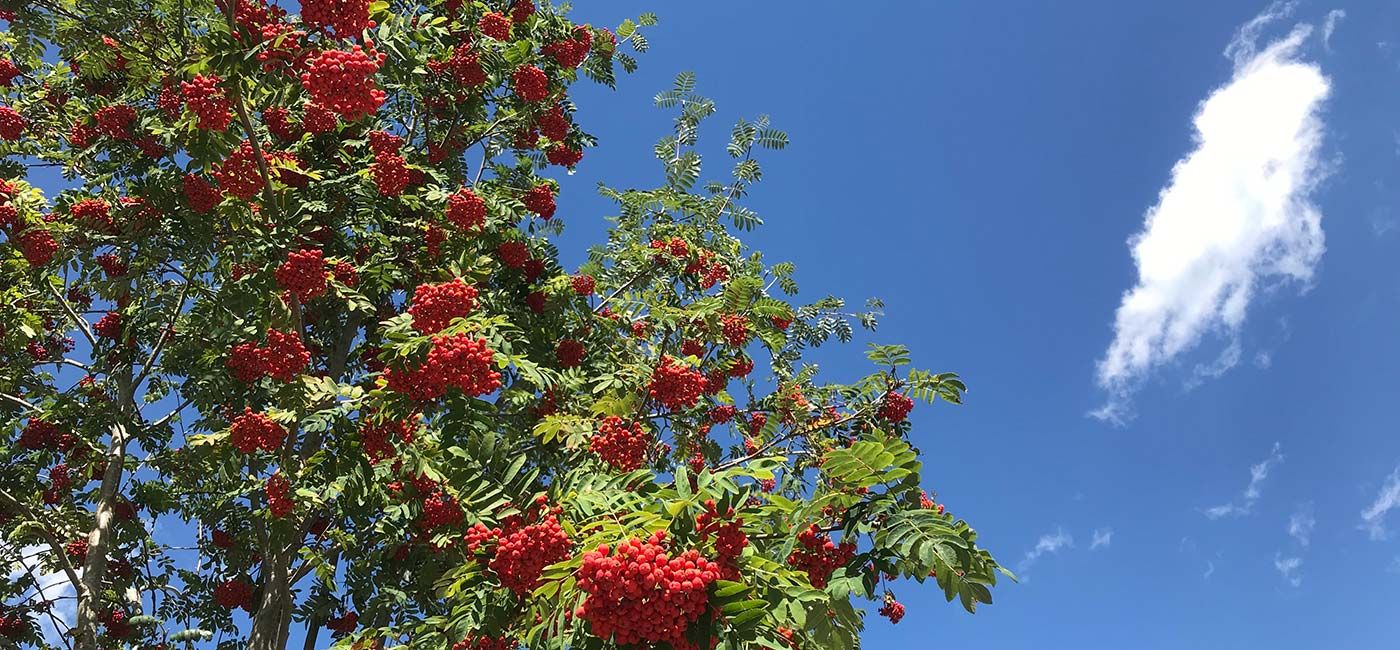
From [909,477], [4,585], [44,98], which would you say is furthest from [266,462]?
[909,477]

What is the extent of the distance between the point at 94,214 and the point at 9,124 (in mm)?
2322

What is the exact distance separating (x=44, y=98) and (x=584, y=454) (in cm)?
867

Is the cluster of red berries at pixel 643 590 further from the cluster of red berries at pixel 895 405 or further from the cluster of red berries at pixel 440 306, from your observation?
the cluster of red berries at pixel 895 405

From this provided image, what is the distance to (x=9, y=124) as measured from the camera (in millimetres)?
7887

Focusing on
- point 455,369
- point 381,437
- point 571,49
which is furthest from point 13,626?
point 571,49

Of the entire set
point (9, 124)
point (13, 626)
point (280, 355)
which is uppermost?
point (9, 124)

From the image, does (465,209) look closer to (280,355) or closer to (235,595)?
(280,355)

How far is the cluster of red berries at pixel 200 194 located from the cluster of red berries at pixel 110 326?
3223mm

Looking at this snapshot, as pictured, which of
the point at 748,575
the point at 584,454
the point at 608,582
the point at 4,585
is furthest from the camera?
the point at 4,585

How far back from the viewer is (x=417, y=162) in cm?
755

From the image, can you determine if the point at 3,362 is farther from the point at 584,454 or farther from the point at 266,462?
the point at 584,454

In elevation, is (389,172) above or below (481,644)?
above

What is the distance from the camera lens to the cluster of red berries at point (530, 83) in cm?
765

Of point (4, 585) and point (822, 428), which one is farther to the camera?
point (4, 585)
